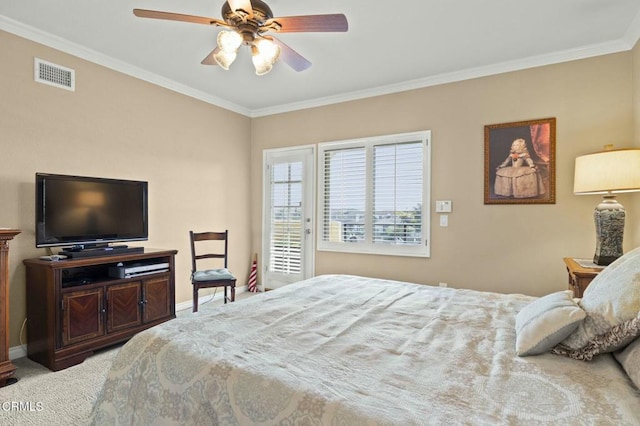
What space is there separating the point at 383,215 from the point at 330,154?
1.10 metres

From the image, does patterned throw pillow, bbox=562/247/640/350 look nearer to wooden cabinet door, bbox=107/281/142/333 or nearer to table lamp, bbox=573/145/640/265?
table lamp, bbox=573/145/640/265

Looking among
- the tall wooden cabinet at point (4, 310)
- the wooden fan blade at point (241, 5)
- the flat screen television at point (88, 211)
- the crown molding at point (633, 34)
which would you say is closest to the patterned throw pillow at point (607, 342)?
the wooden fan blade at point (241, 5)

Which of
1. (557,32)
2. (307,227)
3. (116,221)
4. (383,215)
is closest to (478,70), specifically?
(557,32)

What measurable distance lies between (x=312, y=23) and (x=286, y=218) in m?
3.19

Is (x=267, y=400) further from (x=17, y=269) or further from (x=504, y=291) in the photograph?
(x=504, y=291)

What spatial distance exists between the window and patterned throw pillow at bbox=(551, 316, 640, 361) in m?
2.56

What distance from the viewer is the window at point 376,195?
153 inches

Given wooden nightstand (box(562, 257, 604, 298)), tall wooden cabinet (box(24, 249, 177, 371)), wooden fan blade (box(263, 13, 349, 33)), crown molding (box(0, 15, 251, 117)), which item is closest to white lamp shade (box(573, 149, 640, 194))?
wooden nightstand (box(562, 257, 604, 298))

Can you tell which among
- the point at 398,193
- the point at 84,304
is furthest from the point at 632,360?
the point at 84,304

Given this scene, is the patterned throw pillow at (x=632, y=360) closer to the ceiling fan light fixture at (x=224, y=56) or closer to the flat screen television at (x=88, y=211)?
the ceiling fan light fixture at (x=224, y=56)

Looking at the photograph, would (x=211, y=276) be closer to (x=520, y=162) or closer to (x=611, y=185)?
(x=520, y=162)

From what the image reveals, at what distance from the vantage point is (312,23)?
191cm

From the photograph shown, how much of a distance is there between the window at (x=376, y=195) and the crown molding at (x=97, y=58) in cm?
170

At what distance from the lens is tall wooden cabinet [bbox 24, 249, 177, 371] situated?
257 centimetres
